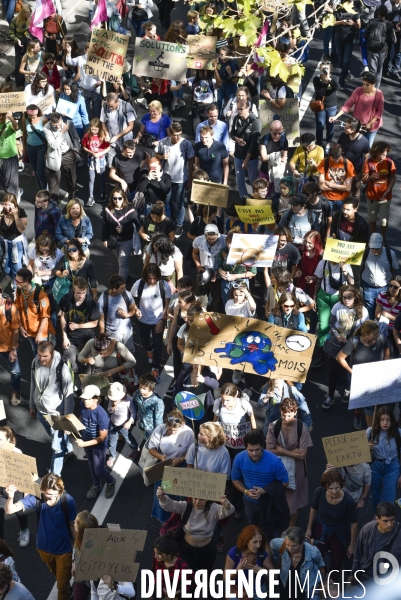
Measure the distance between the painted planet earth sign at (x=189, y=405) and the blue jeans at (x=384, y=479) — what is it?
5.68ft

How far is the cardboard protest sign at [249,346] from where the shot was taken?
35.2 feet

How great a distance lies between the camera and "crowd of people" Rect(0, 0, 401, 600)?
9.73 metres

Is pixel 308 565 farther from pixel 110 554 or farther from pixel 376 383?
pixel 376 383

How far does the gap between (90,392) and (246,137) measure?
5727mm

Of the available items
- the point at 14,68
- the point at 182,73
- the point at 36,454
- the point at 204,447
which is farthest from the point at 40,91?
the point at 204,447

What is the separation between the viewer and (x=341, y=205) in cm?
1456

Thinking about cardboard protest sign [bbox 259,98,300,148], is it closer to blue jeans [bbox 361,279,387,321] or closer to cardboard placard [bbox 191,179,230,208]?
cardboard placard [bbox 191,179,230,208]

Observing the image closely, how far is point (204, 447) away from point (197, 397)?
77cm

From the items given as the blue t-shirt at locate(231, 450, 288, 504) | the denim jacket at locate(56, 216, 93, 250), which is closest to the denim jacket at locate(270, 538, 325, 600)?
the blue t-shirt at locate(231, 450, 288, 504)

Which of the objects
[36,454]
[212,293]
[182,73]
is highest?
[182,73]

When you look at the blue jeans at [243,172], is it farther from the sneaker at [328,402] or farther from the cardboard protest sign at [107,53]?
the sneaker at [328,402]

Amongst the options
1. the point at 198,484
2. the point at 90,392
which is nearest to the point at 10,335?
the point at 90,392

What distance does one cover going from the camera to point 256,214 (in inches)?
A: 518

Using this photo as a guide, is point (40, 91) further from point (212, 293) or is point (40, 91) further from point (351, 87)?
point (351, 87)
